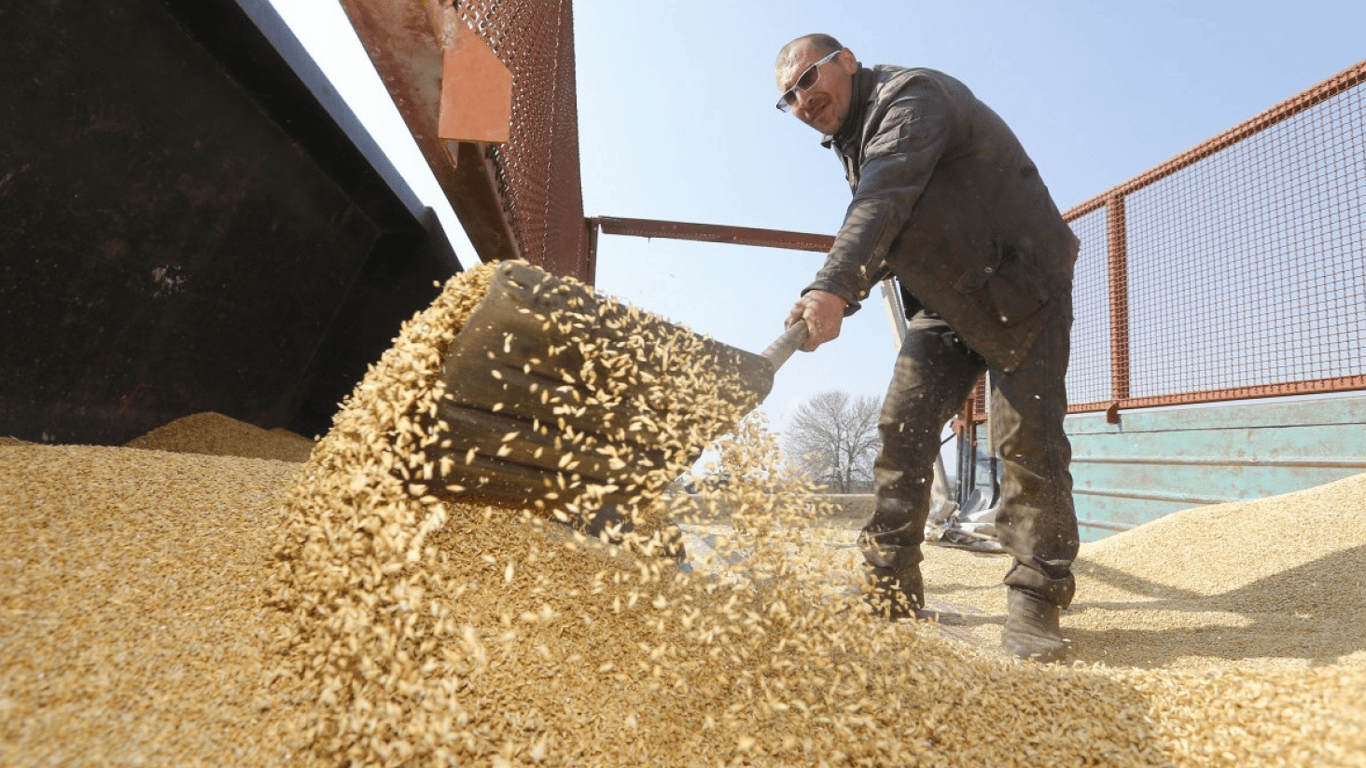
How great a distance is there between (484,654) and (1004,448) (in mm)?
1641

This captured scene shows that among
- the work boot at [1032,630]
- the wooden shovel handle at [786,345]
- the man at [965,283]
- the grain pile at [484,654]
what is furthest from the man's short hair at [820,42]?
the work boot at [1032,630]

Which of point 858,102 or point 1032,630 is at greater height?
point 858,102

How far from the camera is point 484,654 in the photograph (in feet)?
3.52

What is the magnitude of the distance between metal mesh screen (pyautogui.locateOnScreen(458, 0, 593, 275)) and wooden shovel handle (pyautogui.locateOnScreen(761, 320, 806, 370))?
90 cm

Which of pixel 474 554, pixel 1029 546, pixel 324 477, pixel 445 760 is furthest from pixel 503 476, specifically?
pixel 1029 546

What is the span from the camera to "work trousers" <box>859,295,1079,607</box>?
6.63 feet

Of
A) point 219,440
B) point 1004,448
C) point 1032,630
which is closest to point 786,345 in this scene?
point 1004,448

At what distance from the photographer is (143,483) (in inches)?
57.1

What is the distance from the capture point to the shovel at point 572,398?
123 cm

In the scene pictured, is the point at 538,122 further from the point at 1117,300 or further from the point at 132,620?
the point at 1117,300

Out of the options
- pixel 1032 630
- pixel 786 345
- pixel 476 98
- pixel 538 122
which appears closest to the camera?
pixel 476 98

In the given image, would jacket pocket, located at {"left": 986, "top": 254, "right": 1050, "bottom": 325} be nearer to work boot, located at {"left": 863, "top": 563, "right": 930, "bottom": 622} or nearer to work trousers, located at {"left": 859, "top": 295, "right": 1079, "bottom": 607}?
work trousers, located at {"left": 859, "top": 295, "right": 1079, "bottom": 607}

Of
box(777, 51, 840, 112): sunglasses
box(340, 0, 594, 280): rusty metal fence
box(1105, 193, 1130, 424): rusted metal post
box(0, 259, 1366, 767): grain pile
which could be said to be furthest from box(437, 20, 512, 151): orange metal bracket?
box(1105, 193, 1130, 424): rusted metal post

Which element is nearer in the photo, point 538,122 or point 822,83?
point 822,83
